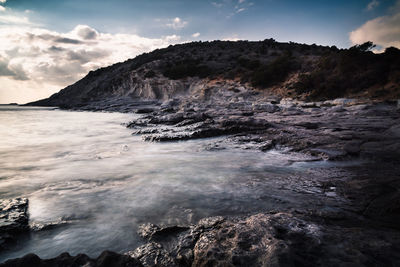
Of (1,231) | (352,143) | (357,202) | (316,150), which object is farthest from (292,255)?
(352,143)

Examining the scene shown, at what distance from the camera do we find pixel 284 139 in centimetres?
543

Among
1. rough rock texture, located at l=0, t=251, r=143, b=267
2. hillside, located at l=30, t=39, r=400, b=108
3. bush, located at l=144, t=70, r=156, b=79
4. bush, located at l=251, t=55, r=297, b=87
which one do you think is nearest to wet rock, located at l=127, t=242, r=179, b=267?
rough rock texture, located at l=0, t=251, r=143, b=267

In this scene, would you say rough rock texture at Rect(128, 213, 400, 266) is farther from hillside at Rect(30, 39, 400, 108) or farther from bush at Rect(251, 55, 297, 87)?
bush at Rect(251, 55, 297, 87)

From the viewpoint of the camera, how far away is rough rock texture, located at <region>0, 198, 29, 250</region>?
1887mm

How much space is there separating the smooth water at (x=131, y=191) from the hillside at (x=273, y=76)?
556 inches

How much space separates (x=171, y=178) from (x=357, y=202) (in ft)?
8.23

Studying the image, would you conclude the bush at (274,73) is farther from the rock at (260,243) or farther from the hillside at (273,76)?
the rock at (260,243)

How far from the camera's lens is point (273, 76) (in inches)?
983

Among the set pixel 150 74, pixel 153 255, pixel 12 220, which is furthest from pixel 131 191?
pixel 150 74

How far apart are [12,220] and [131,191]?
129 centimetres

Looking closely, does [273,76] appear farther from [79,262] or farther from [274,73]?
[79,262]

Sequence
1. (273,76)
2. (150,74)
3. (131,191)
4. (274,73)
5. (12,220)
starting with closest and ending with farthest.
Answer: (12,220)
(131,191)
(273,76)
(274,73)
(150,74)

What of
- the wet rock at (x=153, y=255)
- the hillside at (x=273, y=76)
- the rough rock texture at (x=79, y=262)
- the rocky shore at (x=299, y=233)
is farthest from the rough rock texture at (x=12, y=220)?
the hillside at (x=273, y=76)

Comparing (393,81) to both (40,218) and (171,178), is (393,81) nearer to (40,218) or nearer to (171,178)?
(171,178)
